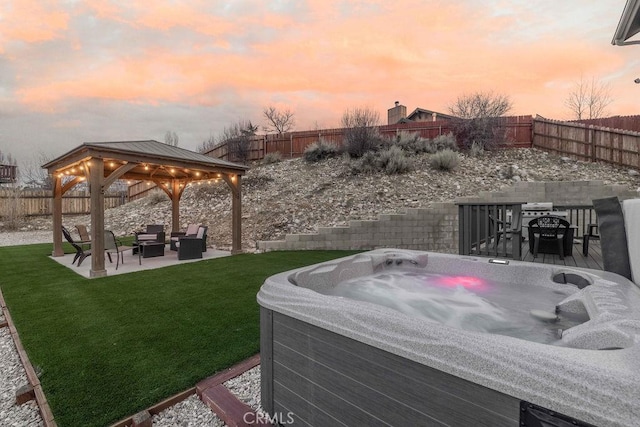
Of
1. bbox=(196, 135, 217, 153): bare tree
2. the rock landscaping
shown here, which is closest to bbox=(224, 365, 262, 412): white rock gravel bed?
the rock landscaping

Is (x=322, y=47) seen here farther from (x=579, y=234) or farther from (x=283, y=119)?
(x=283, y=119)

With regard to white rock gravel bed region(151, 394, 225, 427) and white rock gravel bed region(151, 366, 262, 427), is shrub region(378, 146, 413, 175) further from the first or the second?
white rock gravel bed region(151, 394, 225, 427)

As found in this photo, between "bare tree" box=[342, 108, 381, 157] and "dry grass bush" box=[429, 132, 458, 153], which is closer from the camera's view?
"dry grass bush" box=[429, 132, 458, 153]

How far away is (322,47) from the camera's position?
705 cm

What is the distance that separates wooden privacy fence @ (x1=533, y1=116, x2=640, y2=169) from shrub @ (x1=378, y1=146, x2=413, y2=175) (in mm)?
5200

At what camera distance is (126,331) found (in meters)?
2.71

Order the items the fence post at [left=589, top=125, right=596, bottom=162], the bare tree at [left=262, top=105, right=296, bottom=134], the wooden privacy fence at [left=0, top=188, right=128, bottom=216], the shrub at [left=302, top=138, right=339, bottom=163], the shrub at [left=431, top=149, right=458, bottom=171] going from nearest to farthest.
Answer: the fence post at [left=589, top=125, right=596, bottom=162] < the shrub at [left=431, top=149, right=458, bottom=171] < the shrub at [left=302, top=138, right=339, bottom=163] < the wooden privacy fence at [left=0, top=188, right=128, bottom=216] < the bare tree at [left=262, top=105, right=296, bottom=134]

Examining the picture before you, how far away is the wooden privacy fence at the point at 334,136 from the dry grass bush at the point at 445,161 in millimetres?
2747

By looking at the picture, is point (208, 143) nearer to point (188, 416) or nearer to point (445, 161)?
point (445, 161)

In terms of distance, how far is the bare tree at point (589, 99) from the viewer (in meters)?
14.7

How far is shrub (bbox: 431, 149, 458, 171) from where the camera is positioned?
9.56 meters

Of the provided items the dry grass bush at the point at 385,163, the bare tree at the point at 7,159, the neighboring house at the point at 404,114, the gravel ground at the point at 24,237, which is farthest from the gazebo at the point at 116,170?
the bare tree at the point at 7,159

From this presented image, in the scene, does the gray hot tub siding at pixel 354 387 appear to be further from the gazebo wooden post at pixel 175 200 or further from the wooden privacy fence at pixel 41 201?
the wooden privacy fence at pixel 41 201

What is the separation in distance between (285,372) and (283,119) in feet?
65.9
